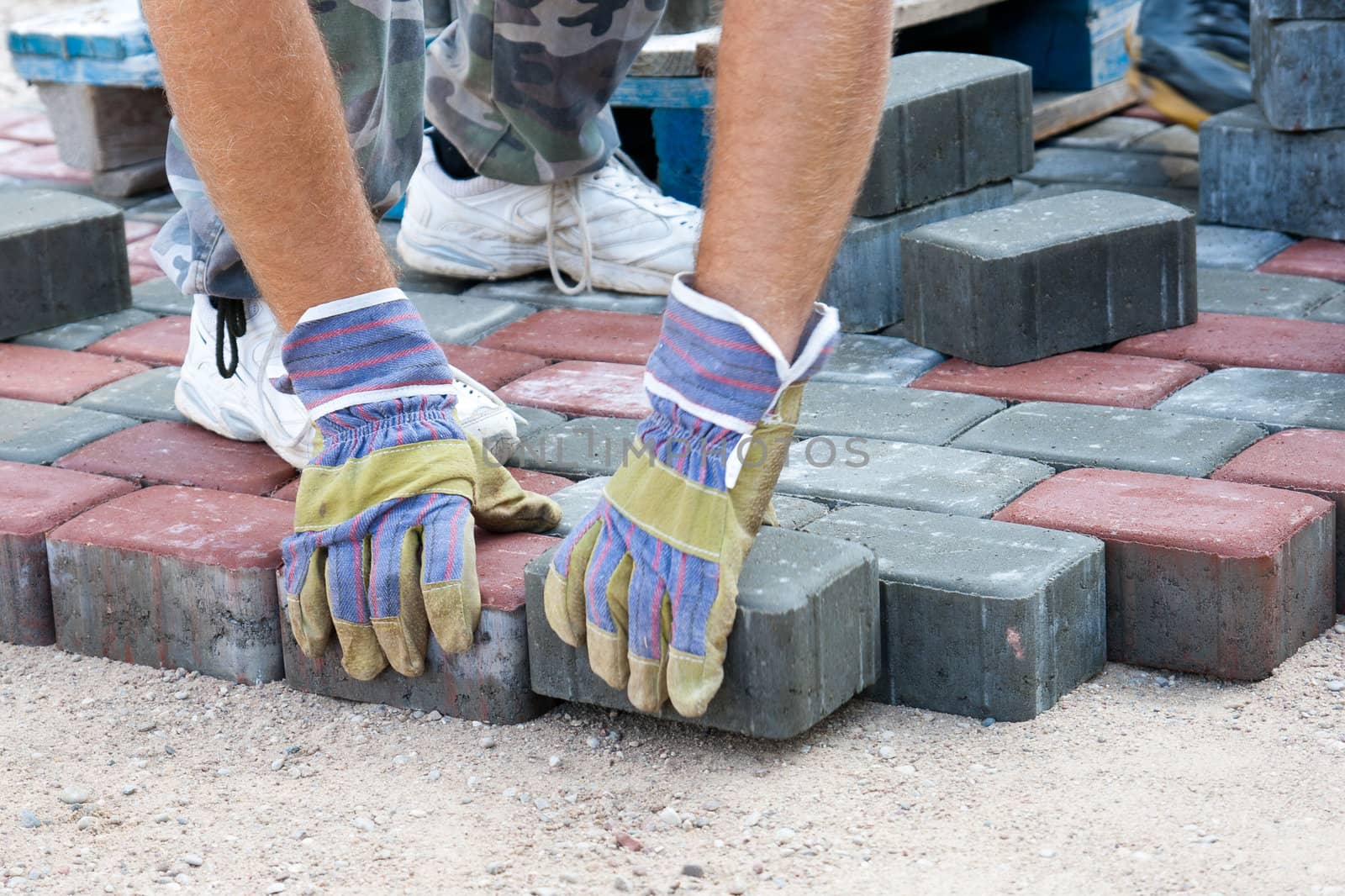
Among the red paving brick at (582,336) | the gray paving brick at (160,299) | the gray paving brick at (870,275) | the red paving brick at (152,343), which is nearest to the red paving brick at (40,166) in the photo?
the gray paving brick at (160,299)

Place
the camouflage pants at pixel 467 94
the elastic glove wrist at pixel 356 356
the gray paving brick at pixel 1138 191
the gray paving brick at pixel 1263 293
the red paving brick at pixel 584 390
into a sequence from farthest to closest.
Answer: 1. the gray paving brick at pixel 1138 191
2. the gray paving brick at pixel 1263 293
3. the red paving brick at pixel 584 390
4. the camouflage pants at pixel 467 94
5. the elastic glove wrist at pixel 356 356

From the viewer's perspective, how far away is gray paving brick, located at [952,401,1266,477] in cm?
201

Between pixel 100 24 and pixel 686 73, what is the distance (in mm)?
1572

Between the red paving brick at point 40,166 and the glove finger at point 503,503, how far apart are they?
258 cm

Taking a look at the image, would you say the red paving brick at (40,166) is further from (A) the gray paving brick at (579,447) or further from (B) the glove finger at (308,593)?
(B) the glove finger at (308,593)

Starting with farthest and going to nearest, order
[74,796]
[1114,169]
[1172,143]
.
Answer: [1172,143] < [1114,169] < [74,796]

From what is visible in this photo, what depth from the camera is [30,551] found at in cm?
197

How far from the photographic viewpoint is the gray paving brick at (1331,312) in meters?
2.54

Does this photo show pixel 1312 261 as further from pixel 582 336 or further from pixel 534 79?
pixel 534 79

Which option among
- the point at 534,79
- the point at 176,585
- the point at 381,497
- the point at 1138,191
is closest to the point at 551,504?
the point at 381,497

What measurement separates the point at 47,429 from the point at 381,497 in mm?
850

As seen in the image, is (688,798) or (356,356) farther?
(356,356)

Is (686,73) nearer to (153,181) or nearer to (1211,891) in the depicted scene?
(153,181)

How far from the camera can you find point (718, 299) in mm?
1537
